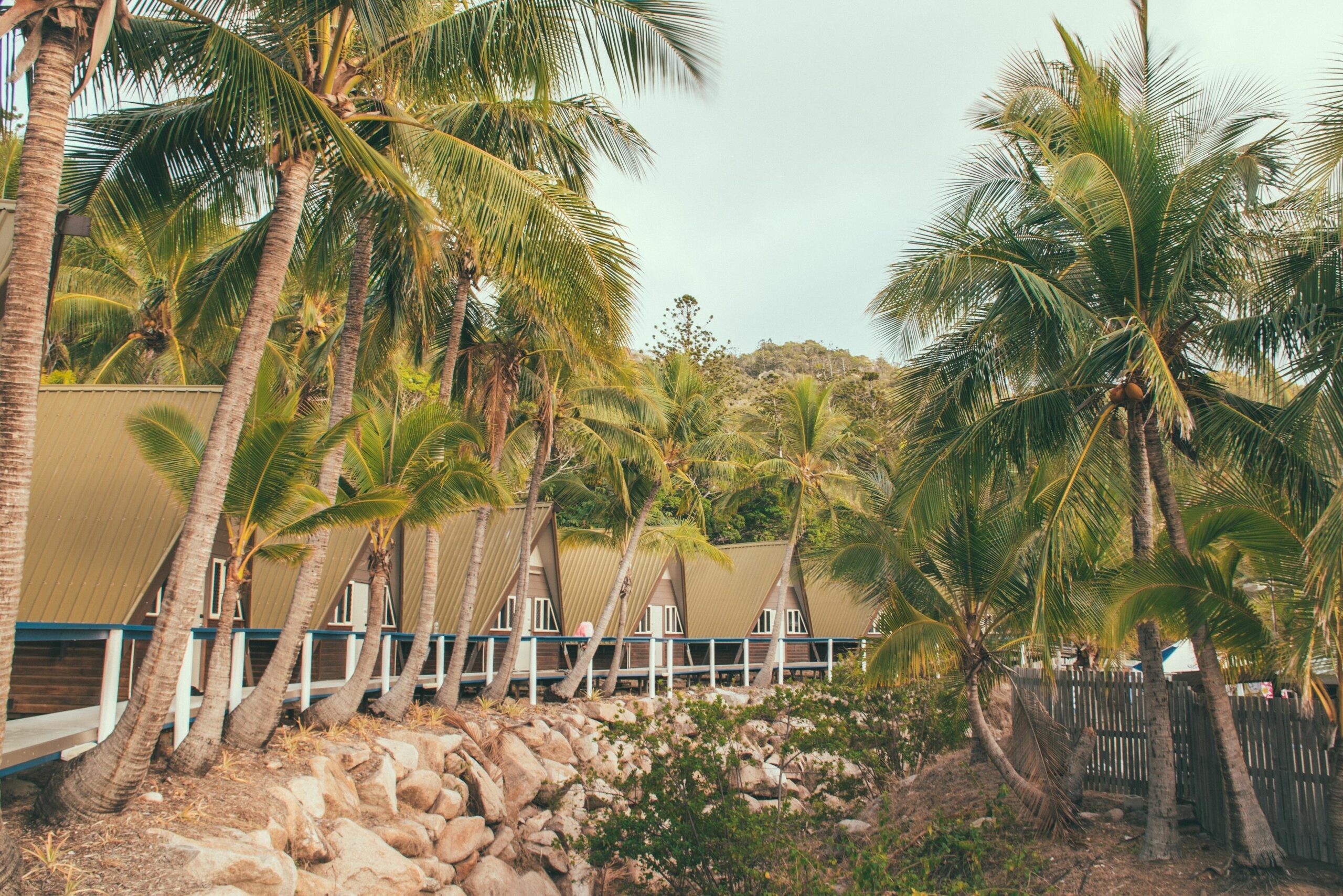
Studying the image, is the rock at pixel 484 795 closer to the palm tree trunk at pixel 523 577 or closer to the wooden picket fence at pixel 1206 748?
the palm tree trunk at pixel 523 577

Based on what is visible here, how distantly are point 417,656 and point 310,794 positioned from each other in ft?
18.4

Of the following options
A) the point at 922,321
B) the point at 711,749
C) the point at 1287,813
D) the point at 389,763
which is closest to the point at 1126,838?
the point at 1287,813

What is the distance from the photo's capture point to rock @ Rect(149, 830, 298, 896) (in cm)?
805

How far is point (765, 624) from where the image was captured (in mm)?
34438

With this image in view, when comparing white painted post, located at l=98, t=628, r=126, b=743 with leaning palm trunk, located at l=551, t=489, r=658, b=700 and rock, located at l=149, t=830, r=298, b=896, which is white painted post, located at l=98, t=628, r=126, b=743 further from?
leaning palm trunk, located at l=551, t=489, r=658, b=700

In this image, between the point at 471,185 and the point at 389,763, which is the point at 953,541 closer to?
the point at 471,185

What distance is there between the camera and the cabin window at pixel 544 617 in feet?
84.2

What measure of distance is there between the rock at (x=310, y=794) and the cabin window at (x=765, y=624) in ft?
77.4

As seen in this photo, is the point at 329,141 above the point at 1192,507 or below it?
above

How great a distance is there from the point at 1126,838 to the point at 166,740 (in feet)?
38.6

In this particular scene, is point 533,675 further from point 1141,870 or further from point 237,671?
point 1141,870

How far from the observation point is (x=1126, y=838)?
11438 millimetres

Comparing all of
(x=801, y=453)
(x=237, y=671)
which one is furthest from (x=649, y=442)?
(x=237, y=671)

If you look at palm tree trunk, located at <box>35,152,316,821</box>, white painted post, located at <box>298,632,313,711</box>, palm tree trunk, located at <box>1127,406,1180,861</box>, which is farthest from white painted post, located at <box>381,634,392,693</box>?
palm tree trunk, located at <box>1127,406,1180,861</box>
